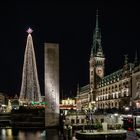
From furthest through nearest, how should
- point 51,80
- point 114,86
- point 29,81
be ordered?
point 114,86, point 29,81, point 51,80

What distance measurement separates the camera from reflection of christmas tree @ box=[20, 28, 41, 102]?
7456 centimetres

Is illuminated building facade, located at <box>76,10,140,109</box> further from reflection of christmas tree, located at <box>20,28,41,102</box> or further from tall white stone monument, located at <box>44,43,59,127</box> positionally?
tall white stone monument, located at <box>44,43,59,127</box>

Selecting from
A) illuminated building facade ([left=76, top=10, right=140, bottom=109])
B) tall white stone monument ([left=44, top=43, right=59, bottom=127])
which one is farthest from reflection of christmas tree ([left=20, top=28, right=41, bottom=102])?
illuminated building facade ([left=76, top=10, right=140, bottom=109])

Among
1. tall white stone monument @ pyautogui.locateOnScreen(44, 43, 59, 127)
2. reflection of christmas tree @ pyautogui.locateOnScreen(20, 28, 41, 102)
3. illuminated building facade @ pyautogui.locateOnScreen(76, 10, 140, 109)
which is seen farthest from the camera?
illuminated building facade @ pyautogui.locateOnScreen(76, 10, 140, 109)

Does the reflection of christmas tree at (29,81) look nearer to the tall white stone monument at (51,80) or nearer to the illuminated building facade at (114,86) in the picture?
the tall white stone monument at (51,80)

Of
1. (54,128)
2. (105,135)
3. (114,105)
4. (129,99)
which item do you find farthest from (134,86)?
(105,135)

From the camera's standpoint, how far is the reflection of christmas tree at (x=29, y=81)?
7456 cm

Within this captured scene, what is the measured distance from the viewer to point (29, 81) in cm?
7469

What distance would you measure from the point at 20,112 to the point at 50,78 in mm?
24674

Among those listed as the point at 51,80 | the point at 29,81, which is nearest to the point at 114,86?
the point at 29,81

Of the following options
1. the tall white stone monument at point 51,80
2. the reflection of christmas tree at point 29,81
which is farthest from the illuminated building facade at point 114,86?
the tall white stone monument at point 51,80

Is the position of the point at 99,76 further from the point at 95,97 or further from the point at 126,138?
the point at 126,138

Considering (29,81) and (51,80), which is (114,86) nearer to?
(29,81)

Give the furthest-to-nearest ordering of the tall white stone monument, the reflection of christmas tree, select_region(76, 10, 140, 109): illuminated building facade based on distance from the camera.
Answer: select_region(76, 10, 140, 109): illuminated building facade < the reflection of christmas tree < the tall white stone monument
